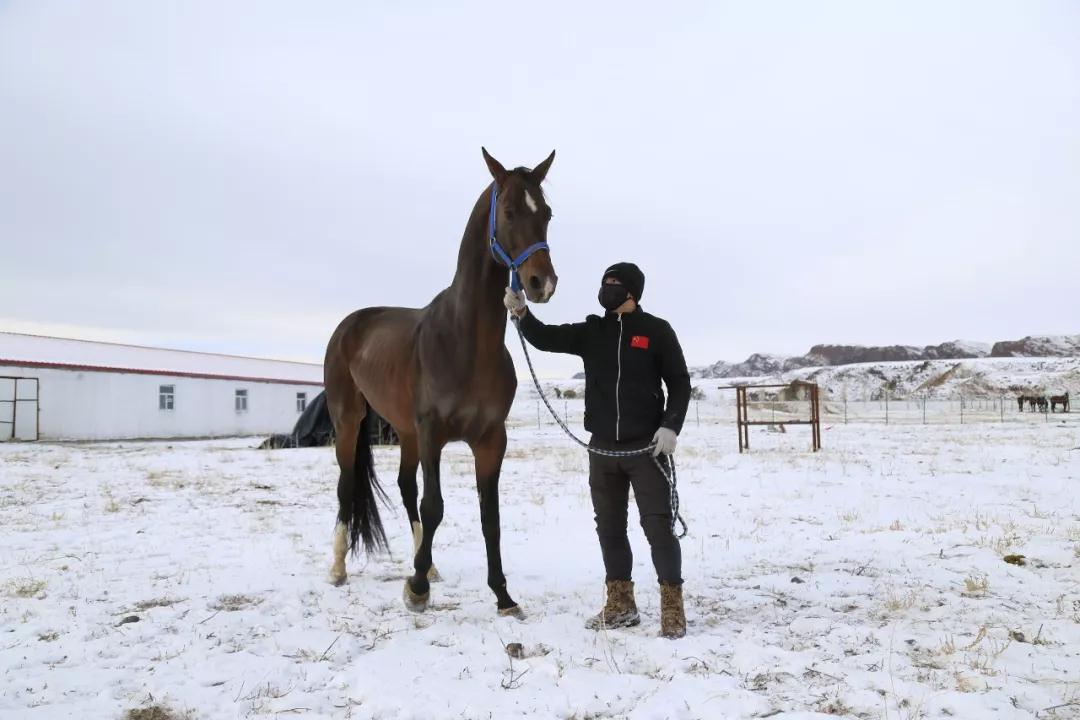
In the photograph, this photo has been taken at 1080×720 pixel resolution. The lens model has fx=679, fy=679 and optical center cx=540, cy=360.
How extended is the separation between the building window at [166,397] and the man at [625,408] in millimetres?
27179

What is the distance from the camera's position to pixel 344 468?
5.50 metres

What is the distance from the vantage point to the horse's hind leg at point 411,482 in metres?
4.92

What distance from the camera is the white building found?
23125mm

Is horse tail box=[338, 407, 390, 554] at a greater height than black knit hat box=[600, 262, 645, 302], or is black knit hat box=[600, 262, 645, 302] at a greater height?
black knit hat box=[600, 262, 645, 302]

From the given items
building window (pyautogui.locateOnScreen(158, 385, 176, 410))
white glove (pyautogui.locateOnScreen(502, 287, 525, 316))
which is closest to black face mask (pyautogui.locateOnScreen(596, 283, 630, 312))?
white glove (pyautogui.locateOnScreen(502, 287, 525, 316))

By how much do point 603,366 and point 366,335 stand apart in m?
2.42

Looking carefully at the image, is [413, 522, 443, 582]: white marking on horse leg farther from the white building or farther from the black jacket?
the white building

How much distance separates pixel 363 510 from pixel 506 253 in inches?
110

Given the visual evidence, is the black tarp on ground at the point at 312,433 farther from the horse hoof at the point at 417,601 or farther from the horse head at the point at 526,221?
the horse head at the point at 526,221

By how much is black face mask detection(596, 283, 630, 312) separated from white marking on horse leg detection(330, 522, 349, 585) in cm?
277

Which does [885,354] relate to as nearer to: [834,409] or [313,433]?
[834,409]

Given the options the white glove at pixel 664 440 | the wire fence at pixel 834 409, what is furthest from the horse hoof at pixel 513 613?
the wire fence at pixel 834 409

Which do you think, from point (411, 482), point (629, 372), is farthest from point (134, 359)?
point (629, 372)

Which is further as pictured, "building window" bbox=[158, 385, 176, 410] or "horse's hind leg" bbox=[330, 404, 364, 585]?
"building window" bbox=[158, 385, 176, 410]
